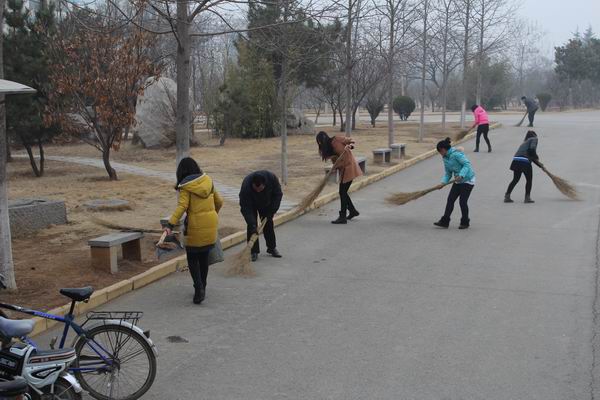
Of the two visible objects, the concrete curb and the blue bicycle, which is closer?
the blue bicycle

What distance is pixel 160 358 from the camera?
5031 mm

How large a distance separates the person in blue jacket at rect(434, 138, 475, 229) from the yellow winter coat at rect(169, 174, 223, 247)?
4698 mm

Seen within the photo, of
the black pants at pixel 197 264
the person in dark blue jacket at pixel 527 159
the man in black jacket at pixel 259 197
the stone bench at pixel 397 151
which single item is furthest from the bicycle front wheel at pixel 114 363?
the stone bench at pixel 397 151

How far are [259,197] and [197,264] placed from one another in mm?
1770

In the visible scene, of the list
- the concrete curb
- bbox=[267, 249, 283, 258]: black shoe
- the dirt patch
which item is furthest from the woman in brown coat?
bbox=[267, 249, 283, 258]: black shoe

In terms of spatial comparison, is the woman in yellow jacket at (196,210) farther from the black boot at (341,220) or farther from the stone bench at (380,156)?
the stone bench at (380,156)

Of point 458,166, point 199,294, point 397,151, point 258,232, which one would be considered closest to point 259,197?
point 258,232

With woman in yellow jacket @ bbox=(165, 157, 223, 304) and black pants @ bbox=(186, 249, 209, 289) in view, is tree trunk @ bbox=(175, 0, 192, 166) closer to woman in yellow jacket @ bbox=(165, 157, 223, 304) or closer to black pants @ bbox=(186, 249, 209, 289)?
woman in yellow jacket @ bbox=(165, 157, 223, 304)

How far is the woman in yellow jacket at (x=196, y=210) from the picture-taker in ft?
19.7

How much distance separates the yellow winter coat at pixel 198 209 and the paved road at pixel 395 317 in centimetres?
72

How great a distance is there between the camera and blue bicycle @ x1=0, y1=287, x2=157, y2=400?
412 centimetres

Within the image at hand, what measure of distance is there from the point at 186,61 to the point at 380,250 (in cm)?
366

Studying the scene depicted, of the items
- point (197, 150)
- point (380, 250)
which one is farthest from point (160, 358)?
point (197, 150)

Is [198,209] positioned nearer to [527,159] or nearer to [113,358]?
[113,358]
